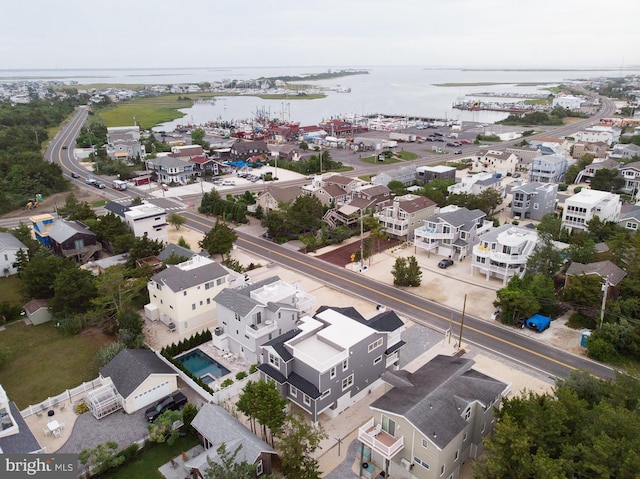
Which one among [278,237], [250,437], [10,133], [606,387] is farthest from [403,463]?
[10,133]

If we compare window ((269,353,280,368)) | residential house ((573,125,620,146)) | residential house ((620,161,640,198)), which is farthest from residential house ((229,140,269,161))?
window ((269,353,280,368))

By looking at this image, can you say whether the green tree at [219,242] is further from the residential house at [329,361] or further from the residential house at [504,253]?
the residential house at [504,253]

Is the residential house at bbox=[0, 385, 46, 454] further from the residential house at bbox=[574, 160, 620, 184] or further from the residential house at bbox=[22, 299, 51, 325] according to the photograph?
the residential house at bbox=[574, 160, 620, 184]

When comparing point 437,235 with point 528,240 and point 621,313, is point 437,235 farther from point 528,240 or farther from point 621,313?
point 621,313

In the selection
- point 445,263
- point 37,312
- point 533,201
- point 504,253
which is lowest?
point 445,263

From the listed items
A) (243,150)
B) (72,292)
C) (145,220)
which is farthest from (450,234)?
(243,150)

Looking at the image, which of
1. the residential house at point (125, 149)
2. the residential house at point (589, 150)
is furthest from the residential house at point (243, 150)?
the residential house at point (589, 150)

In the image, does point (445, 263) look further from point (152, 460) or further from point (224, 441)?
point (152, 460)
